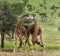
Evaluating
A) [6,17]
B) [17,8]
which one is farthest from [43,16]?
[6,17]

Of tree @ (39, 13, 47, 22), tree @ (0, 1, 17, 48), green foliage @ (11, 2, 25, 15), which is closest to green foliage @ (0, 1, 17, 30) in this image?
tree @ (0, 1, 17, 48)

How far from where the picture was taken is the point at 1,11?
28.2 metres

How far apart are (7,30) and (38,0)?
172 ft

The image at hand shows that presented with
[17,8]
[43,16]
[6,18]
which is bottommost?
[43,16]

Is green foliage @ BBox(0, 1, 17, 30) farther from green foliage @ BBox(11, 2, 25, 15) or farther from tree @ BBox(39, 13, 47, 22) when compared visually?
tree @ BBox(39, 13, 47, 22)

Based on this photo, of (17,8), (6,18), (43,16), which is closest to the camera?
(6,18)

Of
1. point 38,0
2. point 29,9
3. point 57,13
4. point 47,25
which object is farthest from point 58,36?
point 38,0

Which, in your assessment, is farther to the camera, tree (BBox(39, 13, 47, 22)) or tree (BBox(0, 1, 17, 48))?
tree (BBox(39, 13, 47, 22))

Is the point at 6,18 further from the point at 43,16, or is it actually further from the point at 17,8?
the point at 43,16

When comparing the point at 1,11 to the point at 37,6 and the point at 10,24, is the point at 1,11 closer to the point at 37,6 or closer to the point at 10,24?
the point at 10,24

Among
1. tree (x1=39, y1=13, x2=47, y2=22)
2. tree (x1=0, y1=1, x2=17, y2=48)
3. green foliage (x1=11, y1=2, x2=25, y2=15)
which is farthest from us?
tree (x1=39, y1=13, x2=47, y2=22)

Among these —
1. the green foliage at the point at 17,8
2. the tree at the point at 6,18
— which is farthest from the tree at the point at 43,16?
the tree at the point at 6,18

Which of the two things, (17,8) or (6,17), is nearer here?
(6,17)

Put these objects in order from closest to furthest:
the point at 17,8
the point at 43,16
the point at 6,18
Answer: the point at 6,18, the point at 17,8, the point at 43,16
